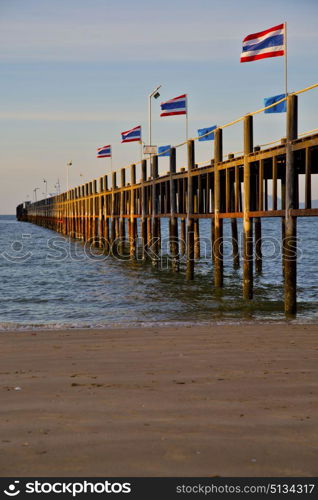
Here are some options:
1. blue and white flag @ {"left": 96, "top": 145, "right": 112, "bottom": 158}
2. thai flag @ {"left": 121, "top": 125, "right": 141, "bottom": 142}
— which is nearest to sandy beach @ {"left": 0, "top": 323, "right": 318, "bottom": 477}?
thai flag @ {"left": 121, "top": 125, "right": 141, "bottom": 142}

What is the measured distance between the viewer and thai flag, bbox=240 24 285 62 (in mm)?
15188

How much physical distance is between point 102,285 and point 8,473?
59.7ft

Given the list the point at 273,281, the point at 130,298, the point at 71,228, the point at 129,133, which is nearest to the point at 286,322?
the point at 130,298

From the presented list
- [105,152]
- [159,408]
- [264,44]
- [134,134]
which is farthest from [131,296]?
[105,152]

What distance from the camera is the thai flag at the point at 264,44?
15.2 m

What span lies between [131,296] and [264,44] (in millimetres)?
8177

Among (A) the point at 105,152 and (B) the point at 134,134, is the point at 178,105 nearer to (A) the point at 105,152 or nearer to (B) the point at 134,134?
(B) the point at 134,134

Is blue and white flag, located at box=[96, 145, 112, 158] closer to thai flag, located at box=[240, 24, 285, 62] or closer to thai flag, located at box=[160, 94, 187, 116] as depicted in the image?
thai flag, located at box=[160, 94, 187, 116]

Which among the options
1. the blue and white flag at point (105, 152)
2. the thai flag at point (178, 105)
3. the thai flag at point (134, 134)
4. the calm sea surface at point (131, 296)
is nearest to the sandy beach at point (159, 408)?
the calm sea surface at point (131, 296)

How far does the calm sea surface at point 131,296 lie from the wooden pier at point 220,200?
85 centimetres

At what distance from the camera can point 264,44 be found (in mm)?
15492

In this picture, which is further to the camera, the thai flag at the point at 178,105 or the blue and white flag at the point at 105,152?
the blue and white flag at the point at 105,152

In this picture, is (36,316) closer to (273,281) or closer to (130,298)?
(130,298)

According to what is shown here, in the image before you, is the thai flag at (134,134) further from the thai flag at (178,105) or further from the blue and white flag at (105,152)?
the blue and white flag at (105,152)
